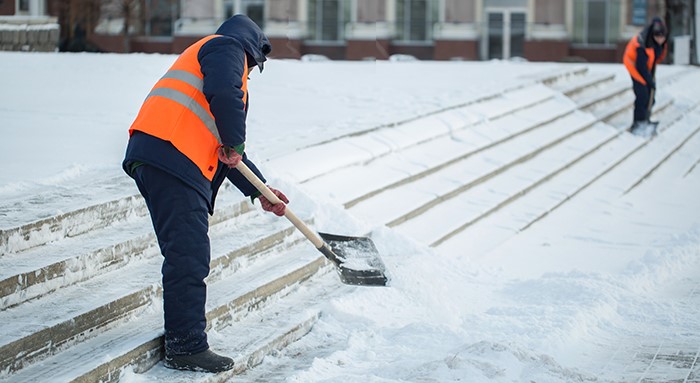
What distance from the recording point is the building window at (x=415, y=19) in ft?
119

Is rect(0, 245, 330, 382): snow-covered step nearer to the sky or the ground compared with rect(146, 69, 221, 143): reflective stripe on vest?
nearer to the ground

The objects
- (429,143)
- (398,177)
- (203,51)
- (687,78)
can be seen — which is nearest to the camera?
(203,51)

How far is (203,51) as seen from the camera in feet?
15.8

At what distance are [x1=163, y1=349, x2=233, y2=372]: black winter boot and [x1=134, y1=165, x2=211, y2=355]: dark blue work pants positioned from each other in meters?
0.03

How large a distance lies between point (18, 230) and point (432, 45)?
31870 millimetres

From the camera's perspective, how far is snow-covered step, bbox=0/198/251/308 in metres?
4.78

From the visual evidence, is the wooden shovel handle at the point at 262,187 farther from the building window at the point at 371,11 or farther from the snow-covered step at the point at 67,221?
the building window at the point at 371,11

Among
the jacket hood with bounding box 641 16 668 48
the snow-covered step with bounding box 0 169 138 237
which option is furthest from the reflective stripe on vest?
the jacket hood with bounding box 641 16 668 48

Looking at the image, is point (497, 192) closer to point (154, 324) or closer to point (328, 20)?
point (154, 324)

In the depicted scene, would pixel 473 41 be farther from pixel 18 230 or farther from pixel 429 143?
pixel 18 230

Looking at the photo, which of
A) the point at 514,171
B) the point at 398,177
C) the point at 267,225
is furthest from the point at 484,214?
the point at 267,225

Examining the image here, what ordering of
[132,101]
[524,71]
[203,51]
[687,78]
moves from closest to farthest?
[203,51]
[132,101]
[524,71]
[687,78]

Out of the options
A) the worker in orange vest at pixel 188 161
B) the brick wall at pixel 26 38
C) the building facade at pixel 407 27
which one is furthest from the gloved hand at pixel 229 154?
the building facade at pixel 407 27

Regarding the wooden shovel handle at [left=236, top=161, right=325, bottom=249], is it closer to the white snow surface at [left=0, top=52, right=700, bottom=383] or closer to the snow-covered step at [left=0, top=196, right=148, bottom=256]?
the white snow surface at [left=0, top=52, right=700, bottom=383]
